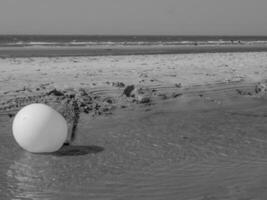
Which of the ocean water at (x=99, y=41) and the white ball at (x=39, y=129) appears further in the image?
the ocean water at (x=99, y=41)

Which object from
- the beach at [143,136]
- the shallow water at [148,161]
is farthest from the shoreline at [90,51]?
the shallow water at [148,161]

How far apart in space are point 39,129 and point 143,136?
2.25m

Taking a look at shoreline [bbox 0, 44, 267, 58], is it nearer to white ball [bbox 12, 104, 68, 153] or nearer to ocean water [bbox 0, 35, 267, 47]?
ocean water [bbox 0, 35, 267, 47]

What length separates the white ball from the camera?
22.8 ft

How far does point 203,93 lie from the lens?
12.5 meters

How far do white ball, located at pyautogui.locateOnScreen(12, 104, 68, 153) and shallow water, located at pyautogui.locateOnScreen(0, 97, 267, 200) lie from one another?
0.55ft

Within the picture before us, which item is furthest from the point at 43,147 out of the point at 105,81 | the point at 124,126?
the point at 105,81

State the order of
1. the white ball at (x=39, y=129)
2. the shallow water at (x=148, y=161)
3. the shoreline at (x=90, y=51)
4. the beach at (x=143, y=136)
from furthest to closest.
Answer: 1. the shoreline at (x=90, y=51)
2. the white ball at (x=39, y=129)
3. the beach at (x=143, y=136)
4. the shallow water at (x=148, y=161)

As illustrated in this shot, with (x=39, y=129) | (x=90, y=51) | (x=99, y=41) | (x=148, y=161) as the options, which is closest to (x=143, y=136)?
(x=148, y=161)

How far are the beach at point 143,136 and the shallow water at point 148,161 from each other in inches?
0.5

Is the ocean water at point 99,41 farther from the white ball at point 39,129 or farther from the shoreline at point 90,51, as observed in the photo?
the white ball at point 39,129

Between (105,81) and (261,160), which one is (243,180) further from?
(105,81)

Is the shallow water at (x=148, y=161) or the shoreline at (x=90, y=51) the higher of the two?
the shoreline at (x=90, y=51)

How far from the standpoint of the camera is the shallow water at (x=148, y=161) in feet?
19.1
